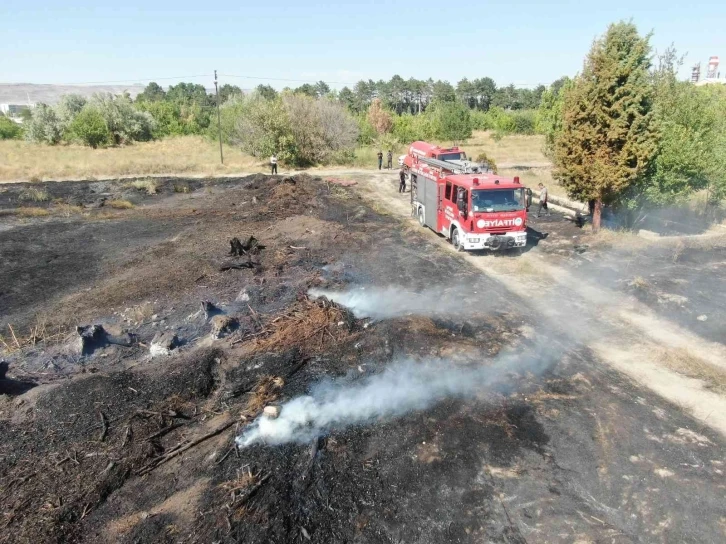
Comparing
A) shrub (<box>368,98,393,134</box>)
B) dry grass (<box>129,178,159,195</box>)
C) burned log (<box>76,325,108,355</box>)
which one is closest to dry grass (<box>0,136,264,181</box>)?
dry grass (<box>129,178,159,195</box>)

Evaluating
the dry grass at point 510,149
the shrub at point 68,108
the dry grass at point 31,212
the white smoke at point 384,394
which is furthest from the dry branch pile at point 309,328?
the shrub at point 68,108

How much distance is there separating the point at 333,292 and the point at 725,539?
407 inches

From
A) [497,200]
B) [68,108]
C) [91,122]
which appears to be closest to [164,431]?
[497,200]

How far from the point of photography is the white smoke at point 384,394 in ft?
25.9

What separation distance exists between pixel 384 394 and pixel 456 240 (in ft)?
33.9

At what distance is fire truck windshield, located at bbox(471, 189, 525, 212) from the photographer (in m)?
16.3

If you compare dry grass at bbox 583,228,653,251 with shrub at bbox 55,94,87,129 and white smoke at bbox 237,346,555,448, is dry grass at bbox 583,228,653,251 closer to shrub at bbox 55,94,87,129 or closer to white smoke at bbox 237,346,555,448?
white smoke at bbox 237,346,555,448

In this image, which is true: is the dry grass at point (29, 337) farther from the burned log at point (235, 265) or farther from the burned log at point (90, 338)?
the burned log at point (235, 265)

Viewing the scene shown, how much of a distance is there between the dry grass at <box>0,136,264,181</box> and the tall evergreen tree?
31.1 m

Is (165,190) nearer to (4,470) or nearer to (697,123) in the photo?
(4,470)

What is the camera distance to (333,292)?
1415 centimetres

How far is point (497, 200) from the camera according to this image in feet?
53.7

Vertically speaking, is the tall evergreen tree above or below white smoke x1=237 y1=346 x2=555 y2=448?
above

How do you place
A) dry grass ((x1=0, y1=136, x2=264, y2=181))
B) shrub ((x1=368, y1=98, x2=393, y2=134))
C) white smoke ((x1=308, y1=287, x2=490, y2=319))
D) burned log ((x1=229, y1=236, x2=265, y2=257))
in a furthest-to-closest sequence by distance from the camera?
shrub ((x1=368, y1=98, x2=393, y2=134))
dry grass ((x1=0, y1=136, x2=264, y2=181))
burned log ((x1=229, y1=236, x2=265, y2=257))
white smoke ((x1=308, y1=287, x2=490, y2=319))
